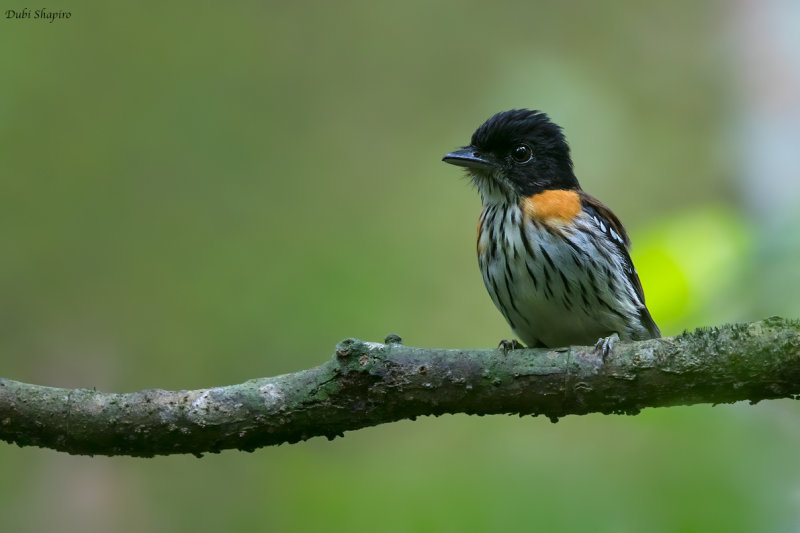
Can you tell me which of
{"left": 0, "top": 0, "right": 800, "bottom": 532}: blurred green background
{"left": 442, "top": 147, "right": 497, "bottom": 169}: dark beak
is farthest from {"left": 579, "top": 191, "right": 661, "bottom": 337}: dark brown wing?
{"left": 442, "top": 147, "right": 497, "bottom": 169}: dark beak

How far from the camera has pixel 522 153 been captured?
15.6 ft

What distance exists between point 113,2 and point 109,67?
27.0 inches

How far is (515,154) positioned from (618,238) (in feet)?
2.42

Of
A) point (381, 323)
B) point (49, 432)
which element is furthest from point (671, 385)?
point (381, 323)

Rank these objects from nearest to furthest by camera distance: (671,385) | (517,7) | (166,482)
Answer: (671,385)
(166,482)
(517,7)

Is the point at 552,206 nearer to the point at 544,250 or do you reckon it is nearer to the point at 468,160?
the point at 544,250

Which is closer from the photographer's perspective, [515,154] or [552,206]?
[552,206]

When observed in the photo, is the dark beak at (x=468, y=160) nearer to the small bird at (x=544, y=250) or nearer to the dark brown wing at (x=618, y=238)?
the small bird at (x=544, y=250)

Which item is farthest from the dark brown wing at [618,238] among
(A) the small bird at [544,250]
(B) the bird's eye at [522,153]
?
(B) the bird's eye at [522,153]

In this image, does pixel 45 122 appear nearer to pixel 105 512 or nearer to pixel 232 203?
pixel 232 203

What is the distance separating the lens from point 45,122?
7.18 meters

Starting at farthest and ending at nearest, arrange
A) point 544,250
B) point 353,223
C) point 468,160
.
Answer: point 353,223
point 468,160
point 544,250

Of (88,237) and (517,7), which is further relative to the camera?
(517,7)

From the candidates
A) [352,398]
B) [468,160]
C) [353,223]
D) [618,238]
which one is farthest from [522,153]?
[353,223]
